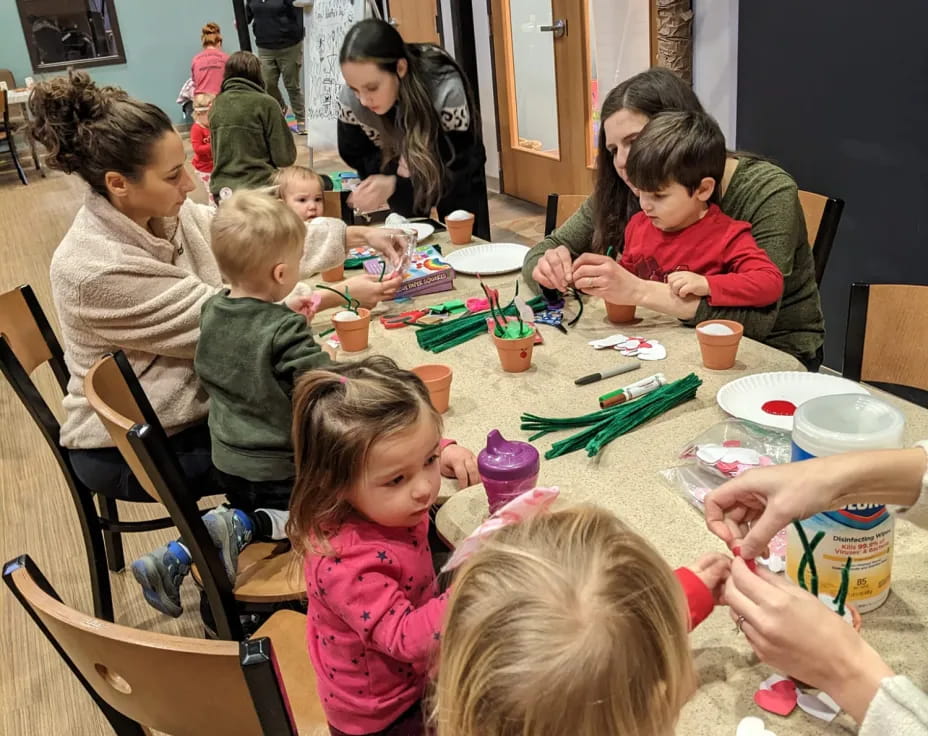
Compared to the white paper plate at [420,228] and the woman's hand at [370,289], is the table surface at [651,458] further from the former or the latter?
the white paper plate at [420,228]

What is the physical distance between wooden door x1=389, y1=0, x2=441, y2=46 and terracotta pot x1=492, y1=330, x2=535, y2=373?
5.35 m

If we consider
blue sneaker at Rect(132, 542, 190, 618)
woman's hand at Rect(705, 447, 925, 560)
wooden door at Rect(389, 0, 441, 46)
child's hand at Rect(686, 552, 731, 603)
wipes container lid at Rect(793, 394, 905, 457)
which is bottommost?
blue sneaker at Rect(132, 542, 190, 618)

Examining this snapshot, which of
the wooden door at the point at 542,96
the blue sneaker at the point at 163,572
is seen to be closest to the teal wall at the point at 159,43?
the wooden door at the point at 542,96

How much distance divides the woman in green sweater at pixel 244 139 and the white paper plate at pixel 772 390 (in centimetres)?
253

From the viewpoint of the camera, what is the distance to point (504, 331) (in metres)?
1.74

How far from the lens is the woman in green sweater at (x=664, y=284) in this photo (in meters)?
1.81

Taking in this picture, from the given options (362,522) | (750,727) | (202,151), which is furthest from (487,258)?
(202,151)

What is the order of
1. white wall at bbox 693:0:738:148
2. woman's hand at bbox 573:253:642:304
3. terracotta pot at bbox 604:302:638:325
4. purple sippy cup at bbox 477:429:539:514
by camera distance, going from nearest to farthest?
1. purple sippy cup at bbox 477:429:539:514
2. woman's hand at bbox 573:253:642:304
3. terracotta pot at bbox 604:302:638:325
4. white wall at bbox 693:0:738:148

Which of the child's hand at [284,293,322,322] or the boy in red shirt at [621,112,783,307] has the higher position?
the boy in red shirt at [621,112,783,307]

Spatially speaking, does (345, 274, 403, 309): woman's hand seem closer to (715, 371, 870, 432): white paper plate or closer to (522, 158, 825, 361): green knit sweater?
(522, 158, 825, 361): green knit sweater

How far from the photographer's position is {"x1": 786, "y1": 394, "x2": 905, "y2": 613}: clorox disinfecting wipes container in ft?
3.02

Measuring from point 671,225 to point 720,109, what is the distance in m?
1.93

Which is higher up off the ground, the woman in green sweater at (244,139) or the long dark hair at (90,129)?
the long dark hair at (90,129)

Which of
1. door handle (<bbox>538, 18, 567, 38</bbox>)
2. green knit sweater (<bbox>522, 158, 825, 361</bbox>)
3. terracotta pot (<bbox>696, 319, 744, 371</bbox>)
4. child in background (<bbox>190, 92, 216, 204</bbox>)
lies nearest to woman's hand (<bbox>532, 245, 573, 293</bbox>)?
green knit sweater (<bbox>522, 158, 825, 361</bbox>)
